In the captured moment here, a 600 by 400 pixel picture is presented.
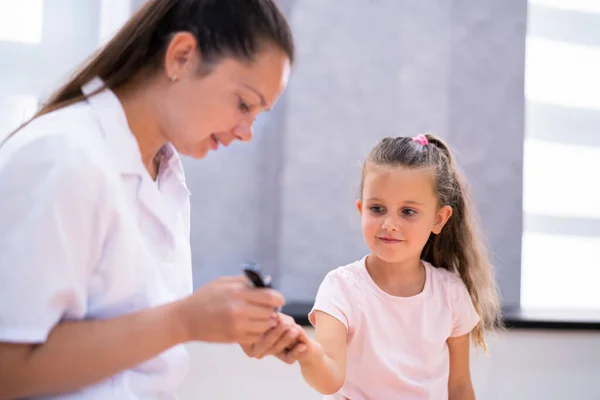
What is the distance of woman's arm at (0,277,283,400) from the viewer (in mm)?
980

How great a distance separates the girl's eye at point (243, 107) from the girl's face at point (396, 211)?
63cm

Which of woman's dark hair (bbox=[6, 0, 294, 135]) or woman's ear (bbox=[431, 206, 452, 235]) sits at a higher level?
woman's dark hair (bbox=[6, 0, 294, 135])

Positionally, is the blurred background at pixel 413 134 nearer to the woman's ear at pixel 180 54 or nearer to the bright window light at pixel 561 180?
the bright window light at pixel 561 180

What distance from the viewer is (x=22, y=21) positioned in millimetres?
2088

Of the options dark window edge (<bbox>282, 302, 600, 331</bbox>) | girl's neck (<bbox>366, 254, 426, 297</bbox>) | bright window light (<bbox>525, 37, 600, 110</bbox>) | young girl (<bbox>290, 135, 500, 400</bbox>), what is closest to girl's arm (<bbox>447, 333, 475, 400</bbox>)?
young girl (<bbox>290, 135, 500, 400</bbox>)

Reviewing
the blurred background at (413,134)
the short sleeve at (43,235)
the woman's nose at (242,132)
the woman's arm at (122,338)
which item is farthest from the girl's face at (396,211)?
Result: the short sleeve at (43,235)

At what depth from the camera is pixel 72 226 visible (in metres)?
1.01

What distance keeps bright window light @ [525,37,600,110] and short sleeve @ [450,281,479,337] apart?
1.26 metres

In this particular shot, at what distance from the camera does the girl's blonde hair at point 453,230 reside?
182 cm

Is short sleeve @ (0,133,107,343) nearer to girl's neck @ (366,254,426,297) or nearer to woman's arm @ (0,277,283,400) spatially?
woman's arm @ (0,277,283,400)

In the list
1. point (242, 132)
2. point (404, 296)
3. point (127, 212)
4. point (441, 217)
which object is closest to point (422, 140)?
point (441, 217)

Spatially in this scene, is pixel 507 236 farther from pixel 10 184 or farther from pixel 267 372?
pixel 10 184

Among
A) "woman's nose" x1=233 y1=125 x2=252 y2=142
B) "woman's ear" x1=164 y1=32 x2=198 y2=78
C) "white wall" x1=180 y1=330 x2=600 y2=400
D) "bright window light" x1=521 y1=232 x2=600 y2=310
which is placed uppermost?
"woman's ear" x1=164 y1=32 x2=198 y2=78

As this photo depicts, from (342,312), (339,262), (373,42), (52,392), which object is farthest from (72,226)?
(373,42)
